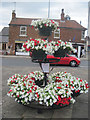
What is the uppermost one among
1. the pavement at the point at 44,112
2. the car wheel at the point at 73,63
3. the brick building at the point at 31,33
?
the brick building at the point at 31,33

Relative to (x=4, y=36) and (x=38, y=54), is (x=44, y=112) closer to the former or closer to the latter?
(x=38, y=54)

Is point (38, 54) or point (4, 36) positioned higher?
point (4, 36)

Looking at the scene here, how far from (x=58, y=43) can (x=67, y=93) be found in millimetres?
1281

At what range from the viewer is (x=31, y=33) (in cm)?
2794

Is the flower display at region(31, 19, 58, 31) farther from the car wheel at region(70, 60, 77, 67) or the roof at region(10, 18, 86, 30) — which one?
the roof at region(10, 18, 86, 30)

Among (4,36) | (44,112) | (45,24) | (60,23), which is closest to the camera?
(44,112)

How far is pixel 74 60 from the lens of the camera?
48.8 ft

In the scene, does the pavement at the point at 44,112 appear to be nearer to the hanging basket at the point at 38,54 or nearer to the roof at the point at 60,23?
the hanging basket at the point at 38,54

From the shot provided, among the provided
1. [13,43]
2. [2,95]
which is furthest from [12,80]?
[13,43]

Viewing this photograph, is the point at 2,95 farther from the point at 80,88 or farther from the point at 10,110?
the point at 80,88

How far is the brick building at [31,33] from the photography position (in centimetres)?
2784

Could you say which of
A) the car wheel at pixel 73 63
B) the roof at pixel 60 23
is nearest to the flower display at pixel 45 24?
the car wheel at pixel 73 63

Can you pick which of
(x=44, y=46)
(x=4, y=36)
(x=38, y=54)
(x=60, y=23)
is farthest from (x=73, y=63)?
(x=4, y=36)

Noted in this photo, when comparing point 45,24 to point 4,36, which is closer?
point 45,24
